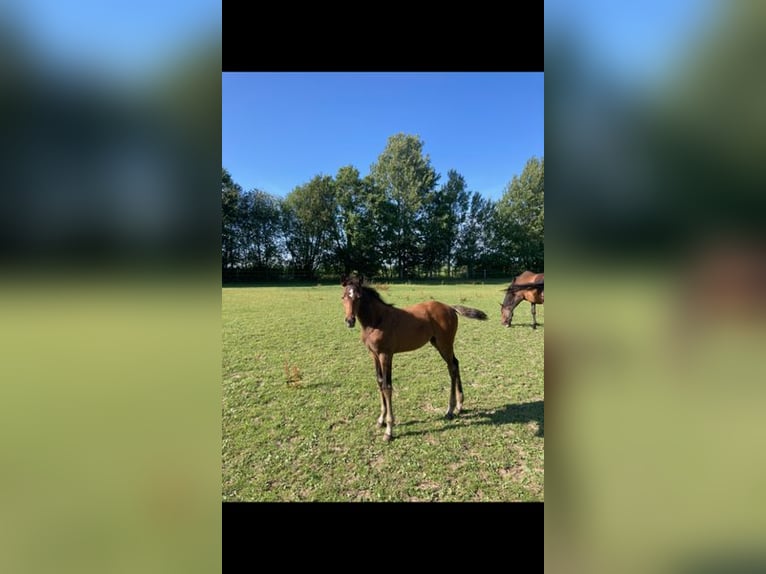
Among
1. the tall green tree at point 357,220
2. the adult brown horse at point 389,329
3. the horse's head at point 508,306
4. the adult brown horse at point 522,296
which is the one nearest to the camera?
the adult brown horse at point 389,329

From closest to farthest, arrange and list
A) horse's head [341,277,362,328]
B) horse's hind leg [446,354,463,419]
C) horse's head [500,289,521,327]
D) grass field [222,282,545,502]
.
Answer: grass field [222,282,545,502] → horse's head [341,277,362,328] → horse's hind leg [446,354,463,419] → horse's head [500,289,521,327]

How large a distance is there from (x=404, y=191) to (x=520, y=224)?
36.1 feet

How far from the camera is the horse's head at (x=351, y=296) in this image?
11.1 ft

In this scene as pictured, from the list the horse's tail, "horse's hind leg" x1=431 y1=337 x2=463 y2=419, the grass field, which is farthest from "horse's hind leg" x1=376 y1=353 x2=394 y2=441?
the horse's tail

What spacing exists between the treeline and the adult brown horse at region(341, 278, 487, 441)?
15765mm

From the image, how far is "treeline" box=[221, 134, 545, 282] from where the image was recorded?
22734 mm

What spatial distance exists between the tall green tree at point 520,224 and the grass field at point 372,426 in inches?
826

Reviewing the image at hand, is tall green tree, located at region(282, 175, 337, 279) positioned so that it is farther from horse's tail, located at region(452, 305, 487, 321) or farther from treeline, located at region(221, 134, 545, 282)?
horse's tail, located at region(452, 305, 487, 321)

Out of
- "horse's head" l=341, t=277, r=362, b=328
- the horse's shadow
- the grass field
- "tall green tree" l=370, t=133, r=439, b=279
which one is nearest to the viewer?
the grass field
